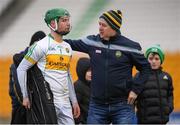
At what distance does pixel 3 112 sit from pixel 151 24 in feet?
15.2

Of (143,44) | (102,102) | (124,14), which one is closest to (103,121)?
(102,102)

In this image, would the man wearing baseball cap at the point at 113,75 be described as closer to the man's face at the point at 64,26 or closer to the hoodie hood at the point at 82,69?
the man's face at the point at 64,26

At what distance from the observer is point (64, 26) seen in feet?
26.2

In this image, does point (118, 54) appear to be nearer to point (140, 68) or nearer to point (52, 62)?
point (140, 68)

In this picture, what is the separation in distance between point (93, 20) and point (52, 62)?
10861 millimetres

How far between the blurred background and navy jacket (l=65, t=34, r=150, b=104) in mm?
8525

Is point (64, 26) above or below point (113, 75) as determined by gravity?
above

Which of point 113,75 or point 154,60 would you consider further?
point 154,60

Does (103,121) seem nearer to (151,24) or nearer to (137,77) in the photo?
(137,77)

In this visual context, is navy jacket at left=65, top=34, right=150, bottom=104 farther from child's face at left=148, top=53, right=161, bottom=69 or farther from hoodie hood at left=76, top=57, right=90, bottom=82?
hoodie hood at left=76, top=57, right=90, bottom=82

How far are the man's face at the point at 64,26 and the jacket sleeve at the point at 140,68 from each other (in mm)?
778

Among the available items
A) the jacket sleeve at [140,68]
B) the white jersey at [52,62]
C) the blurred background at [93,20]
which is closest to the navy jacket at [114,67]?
the jacket sleeve at [140,68]

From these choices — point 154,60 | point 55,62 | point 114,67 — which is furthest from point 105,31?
point 154,60

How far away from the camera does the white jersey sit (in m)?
7.86
